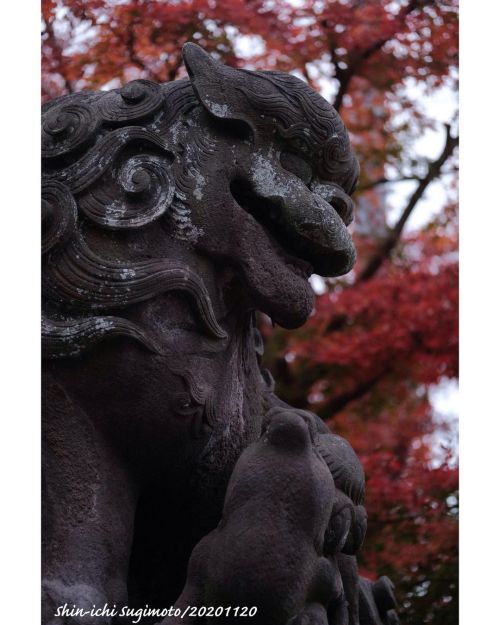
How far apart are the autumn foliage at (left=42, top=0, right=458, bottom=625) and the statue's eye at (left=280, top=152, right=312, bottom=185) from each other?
2.00 meters

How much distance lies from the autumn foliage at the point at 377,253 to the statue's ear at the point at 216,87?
1.87 meters

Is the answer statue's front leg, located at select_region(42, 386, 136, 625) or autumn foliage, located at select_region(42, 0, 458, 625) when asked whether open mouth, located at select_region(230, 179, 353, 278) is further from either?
autumn foliage, located at select_region(42, 0, 458, 625)

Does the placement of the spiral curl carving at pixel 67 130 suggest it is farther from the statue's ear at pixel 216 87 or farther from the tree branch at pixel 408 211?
the tree branch at pixel 408 211

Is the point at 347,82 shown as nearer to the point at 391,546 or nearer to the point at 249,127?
the point at 391,546

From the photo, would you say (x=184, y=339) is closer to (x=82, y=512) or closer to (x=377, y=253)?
(x=82, y=512)

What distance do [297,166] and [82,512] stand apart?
1023mm

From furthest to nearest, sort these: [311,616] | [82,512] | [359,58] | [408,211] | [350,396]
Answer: [408,211], [350,396], [359,58], [82,512], [311,616]

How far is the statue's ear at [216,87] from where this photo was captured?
253cm

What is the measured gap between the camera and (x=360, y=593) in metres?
2.68

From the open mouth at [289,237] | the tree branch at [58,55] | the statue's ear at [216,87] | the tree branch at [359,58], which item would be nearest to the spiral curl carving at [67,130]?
the statue's ear at [216,87]

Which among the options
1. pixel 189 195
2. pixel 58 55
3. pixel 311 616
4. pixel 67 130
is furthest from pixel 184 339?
pixel 58 55

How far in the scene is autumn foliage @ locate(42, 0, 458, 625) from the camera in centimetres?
498

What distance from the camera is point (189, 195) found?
97.8 inches

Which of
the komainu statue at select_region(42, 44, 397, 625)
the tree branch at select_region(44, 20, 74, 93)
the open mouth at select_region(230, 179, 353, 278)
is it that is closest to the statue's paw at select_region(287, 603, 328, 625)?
Answer: the komainu statue at select_region(42, 44, 397, 625)
